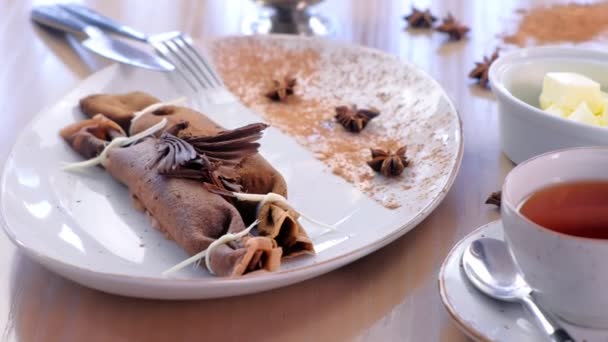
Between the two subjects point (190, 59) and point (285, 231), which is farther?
point (190, 59)

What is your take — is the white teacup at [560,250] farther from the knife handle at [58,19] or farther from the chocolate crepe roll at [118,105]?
the knife handle at [58,19]

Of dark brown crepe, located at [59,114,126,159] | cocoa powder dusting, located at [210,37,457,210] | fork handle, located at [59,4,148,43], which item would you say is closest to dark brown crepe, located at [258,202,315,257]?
cocoa powder dusting, located at [210,37,457,210]

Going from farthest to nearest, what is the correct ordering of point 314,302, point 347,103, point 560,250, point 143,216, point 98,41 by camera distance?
point 98,41, point 347,103, point 143,216, point 314,302, point 560,250

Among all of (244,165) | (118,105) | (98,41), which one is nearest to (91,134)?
(118,105)

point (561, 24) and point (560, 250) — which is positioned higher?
point (560, 250)

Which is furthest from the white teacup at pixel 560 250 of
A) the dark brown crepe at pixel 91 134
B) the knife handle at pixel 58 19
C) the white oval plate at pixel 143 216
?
the knife handle at pixel 58 19

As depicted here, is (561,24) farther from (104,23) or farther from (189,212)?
(189,212)
